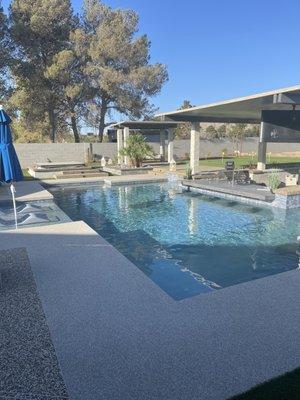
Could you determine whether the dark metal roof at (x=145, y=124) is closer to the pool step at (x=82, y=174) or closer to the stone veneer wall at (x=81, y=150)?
the stone veneer wall at (x=81, y=150)

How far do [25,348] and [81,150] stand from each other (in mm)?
26687

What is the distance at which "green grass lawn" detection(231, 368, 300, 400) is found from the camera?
3.02m

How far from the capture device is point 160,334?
4023 mm

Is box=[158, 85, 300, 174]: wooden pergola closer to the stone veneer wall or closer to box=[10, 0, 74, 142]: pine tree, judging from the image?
the stone veneer wall

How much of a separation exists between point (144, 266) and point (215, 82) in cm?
3462

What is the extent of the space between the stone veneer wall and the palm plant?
6.75m

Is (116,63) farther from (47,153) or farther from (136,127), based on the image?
(47,153)

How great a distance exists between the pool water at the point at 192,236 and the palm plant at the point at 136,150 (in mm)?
8311

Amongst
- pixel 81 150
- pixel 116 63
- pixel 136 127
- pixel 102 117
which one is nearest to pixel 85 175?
pixel 136 127

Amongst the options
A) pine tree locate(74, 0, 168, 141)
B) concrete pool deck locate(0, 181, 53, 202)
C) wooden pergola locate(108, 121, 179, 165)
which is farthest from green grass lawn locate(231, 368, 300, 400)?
pine tree locate(74, 0, 168, 141)

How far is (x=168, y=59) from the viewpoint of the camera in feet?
117

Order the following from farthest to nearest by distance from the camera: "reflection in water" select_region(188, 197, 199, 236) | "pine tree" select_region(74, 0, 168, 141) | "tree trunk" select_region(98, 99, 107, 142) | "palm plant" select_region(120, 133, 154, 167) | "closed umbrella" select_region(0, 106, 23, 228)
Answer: "tree trunk" select_region(98, 99, 107, 142)
"pine tree" select_region(74, 0, 168, 141)
"palm plant" select_region(120, 133, 154, 167)
"reflection in water" select_region(188, 197, 199, 236)
"closed umbrella" select_region(0, 106, 23, 228)

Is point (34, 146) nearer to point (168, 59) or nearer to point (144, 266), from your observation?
point (168, 59)

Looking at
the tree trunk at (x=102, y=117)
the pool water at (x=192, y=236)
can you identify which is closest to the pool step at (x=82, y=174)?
the pool water at (x=192, y=236)
